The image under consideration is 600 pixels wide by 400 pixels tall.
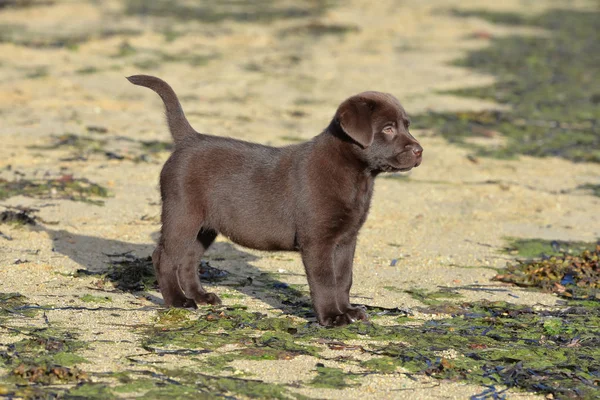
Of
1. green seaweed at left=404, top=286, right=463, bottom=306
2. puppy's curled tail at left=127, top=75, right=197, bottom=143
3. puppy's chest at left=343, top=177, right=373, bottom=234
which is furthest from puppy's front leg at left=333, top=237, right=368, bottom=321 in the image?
puppy's curled tail at left=127, top=75, right=197, bottom=143

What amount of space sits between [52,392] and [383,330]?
2.10m

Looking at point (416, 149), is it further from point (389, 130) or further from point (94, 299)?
point (94, 299)

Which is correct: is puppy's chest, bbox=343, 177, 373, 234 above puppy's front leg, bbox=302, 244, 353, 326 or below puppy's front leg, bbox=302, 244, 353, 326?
above

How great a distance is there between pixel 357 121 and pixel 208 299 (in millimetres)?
1463

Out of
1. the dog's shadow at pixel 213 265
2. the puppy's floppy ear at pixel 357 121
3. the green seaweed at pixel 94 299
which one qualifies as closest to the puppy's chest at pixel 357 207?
the puppy's floppy ear at pixel 357 121

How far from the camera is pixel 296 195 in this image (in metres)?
6.26

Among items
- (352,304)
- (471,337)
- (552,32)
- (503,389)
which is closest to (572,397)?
(503,389)

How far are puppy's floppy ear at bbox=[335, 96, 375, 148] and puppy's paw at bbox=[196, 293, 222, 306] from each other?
135cm

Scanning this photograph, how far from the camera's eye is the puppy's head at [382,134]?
20.5ft

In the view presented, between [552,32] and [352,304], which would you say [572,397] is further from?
[552,32]

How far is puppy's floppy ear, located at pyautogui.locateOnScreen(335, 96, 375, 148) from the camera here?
6.16 meters

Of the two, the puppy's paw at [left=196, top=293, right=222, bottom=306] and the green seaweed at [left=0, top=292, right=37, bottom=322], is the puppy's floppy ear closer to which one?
the puppy's paw at [left=196, top=293, right=222, bottom=306]

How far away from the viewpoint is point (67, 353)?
5371 mm

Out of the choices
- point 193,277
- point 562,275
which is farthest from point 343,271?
point 562,275
